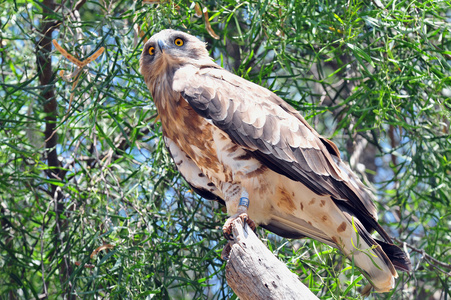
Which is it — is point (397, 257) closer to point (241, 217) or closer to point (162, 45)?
point (241, 217)

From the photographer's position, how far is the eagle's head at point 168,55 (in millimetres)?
3512

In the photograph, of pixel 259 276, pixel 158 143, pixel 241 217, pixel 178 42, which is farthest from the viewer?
pixel 158 143

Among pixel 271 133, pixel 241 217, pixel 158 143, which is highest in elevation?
pixel 271 133

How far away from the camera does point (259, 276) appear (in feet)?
7.97

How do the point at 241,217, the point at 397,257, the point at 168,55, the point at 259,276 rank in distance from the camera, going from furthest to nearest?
1. the point at 168,55
2. the point at 397,257
3. the point at 241,217
4. the point at 259,276

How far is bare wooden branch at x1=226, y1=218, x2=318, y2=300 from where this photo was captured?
93.9 inches

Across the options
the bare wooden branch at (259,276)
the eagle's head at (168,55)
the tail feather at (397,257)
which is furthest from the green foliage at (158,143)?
the bare wooden branch at (259,276)

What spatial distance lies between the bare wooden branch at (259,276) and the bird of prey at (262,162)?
468 mm

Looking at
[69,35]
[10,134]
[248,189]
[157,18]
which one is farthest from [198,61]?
[10,134]

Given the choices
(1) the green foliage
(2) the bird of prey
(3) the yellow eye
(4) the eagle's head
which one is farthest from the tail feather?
(3) the yellow eye

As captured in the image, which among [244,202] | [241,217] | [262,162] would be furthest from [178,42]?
[241,217]

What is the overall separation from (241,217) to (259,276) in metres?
0.54

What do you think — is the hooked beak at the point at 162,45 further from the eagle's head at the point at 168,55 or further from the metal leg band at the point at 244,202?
the metal leg band at the point at 244,202

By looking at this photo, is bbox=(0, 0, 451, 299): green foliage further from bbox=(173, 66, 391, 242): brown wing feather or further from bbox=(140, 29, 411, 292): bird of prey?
bbox=(173, 66, 391, 242): brown wing feather
